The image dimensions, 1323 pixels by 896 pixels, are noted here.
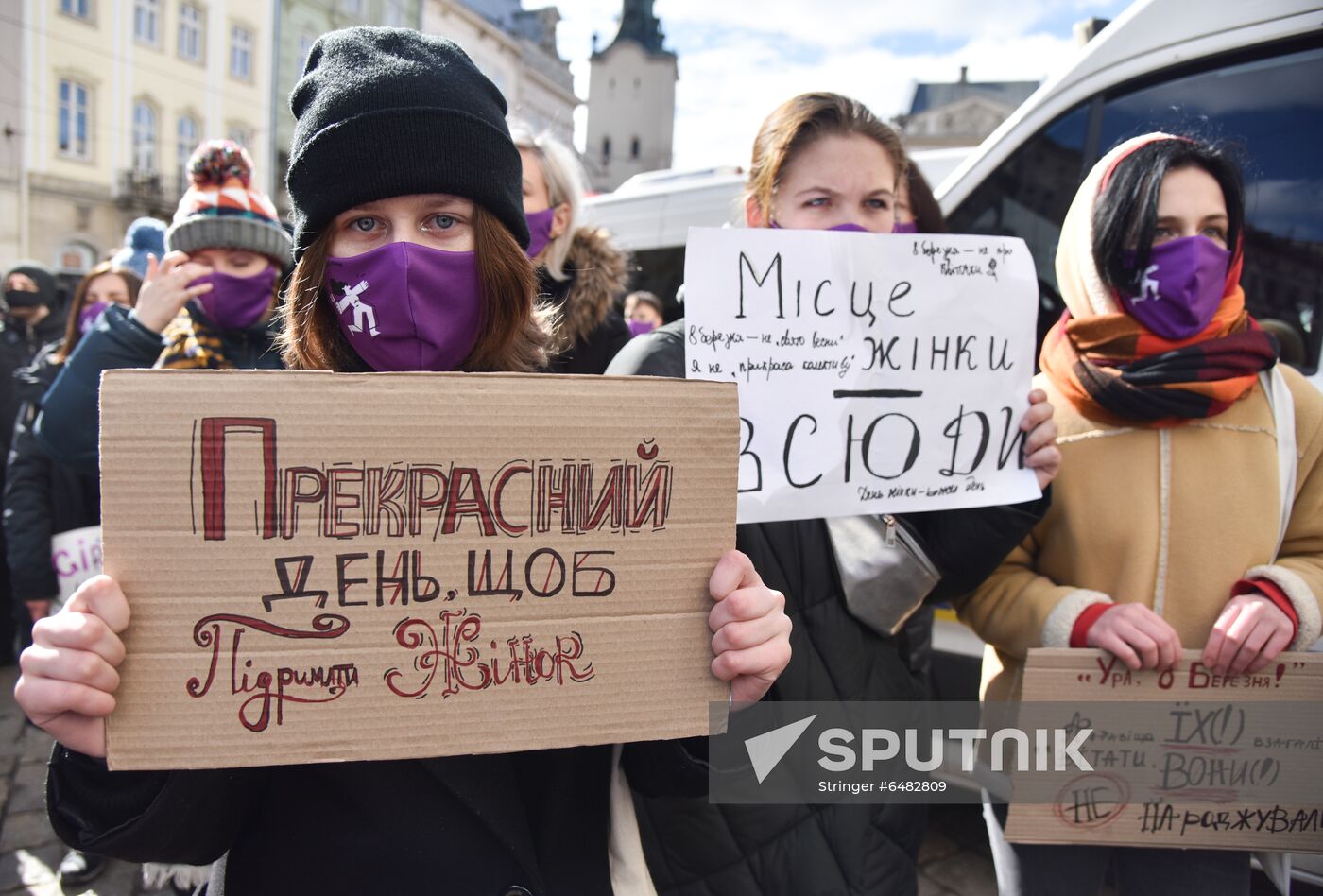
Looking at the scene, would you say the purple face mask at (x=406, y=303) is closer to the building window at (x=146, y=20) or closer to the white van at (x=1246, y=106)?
the white van at (x=1246, y=106)

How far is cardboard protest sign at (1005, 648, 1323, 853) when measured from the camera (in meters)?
1.64

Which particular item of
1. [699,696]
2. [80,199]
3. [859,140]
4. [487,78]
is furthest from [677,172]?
[80,199]

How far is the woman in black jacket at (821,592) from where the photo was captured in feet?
5.07

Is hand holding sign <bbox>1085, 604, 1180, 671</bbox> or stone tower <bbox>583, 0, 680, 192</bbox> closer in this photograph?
hand holding sign <bbox>1085, 604, 1180, 671</bbox>

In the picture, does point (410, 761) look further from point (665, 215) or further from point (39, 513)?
point (665, 215)

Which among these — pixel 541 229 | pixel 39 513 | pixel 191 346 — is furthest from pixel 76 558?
pixel 541 229

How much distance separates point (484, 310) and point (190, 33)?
109 feet

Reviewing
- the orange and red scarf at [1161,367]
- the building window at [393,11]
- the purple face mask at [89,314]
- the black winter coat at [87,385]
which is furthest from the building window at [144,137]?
the orange and red scarf at [1161,367]

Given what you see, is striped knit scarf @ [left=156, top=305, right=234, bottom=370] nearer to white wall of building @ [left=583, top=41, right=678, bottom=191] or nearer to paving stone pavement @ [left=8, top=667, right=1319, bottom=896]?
paving stone pavement @ [left=8, top=667, right=1319, bottom=896]

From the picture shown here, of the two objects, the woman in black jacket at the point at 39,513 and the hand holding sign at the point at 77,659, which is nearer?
the hand holding sign at the point at 77,659

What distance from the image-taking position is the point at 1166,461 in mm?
1771

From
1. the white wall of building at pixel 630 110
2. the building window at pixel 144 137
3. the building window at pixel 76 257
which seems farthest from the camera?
the white wall of building at pixel 630 110

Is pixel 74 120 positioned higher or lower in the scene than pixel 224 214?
higher

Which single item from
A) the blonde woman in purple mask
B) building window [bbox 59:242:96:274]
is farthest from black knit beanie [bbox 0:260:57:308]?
building window [bbox 59:242:96:274]
